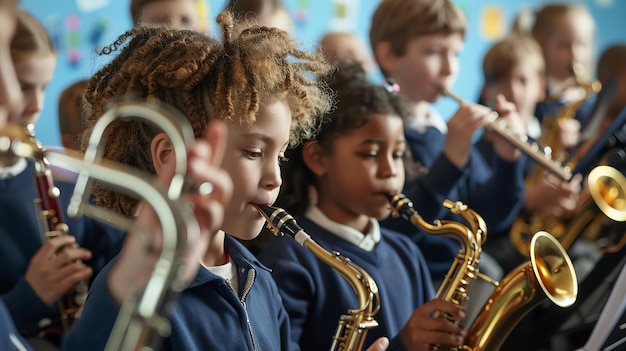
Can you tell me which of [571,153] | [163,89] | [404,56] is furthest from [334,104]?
[571,153]

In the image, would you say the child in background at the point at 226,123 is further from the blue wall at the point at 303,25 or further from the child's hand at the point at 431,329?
the child's hand at the point at 431,329

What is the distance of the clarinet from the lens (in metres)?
1.39

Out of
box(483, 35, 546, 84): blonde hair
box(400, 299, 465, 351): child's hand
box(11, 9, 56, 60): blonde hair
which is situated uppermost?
box(483, 35, 546, 84): blonde hair

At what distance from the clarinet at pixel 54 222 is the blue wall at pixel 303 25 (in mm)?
201

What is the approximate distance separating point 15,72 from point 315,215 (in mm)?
599

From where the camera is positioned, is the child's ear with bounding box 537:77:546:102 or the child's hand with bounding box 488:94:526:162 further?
the child's ear with bounding box 537:77:546:102

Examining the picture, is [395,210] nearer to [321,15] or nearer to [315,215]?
[315,215]

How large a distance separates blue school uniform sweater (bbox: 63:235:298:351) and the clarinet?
0.37 m

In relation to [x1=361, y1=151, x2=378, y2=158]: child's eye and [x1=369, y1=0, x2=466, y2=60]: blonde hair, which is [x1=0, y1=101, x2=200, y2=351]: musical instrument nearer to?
[x1=361, y1=151, x2=378, y2=158]: child's eye

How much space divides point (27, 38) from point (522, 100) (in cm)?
154

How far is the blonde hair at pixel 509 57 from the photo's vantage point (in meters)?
2.61

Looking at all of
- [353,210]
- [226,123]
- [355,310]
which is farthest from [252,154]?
[353,210]

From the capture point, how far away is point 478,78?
373cm

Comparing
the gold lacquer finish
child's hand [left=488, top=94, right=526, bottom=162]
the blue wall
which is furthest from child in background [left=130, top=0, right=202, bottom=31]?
the gold lacquer finish
